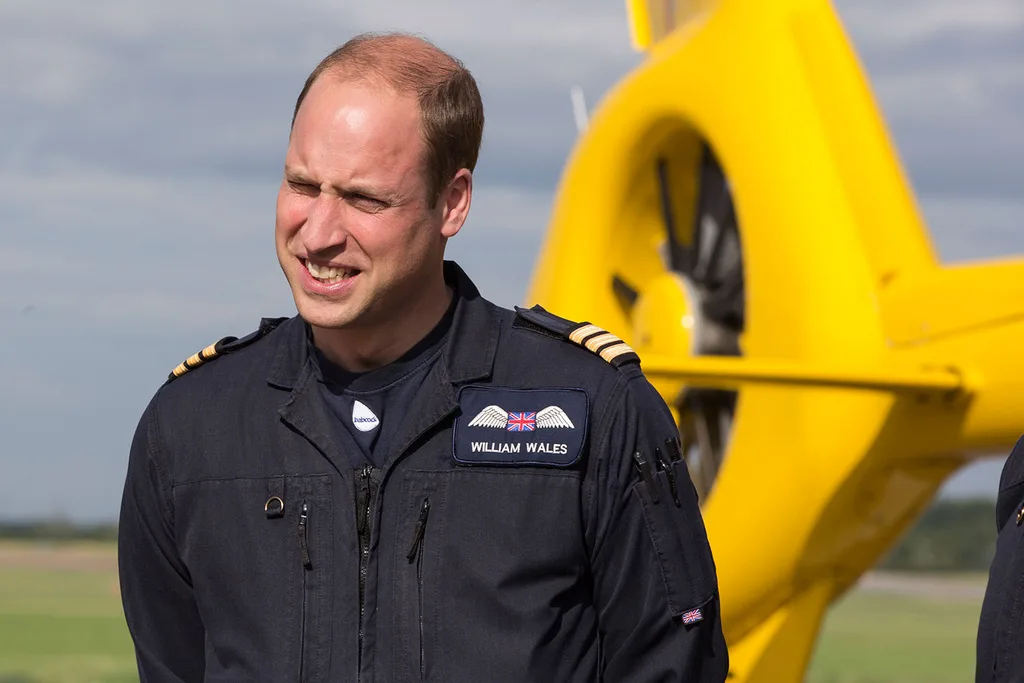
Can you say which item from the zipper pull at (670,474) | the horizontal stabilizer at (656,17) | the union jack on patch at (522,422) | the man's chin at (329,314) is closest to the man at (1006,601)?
the zipper pull at (670,474)

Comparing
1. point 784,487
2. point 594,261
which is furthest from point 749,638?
point 594,261

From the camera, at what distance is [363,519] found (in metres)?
2.32

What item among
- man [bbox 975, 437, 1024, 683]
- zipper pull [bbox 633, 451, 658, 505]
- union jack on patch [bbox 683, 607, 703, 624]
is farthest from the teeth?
man [bbox 975, 437, 1024, 683]

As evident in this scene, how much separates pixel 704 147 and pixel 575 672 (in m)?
3.91

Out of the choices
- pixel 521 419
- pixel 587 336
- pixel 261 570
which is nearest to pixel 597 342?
pixel 587 336

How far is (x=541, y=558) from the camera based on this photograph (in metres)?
2.28

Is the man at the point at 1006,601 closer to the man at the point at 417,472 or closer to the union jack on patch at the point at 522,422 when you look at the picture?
the man at the point at 417,472

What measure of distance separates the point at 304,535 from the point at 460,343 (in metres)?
0.41

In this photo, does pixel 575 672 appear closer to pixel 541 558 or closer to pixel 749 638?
pixel 541 558

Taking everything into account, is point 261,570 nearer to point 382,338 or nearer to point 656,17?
point 382,338

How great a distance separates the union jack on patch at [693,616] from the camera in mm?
2330

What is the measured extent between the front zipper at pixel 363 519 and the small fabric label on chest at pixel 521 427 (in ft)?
0.48

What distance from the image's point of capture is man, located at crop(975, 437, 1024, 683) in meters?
2.40

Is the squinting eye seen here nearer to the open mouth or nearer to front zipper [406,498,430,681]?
the open mouth
